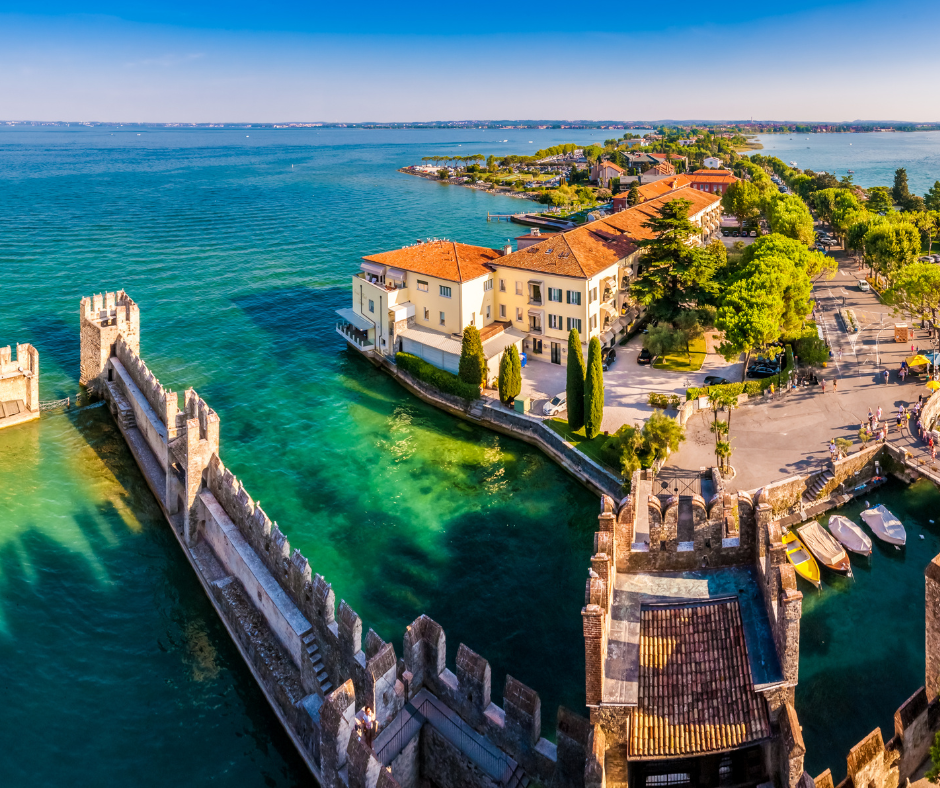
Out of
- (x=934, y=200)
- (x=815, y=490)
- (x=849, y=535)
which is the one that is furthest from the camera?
(x=934, y=200)


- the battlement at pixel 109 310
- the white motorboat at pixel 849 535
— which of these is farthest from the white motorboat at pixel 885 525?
the battlement at pixel 109 310

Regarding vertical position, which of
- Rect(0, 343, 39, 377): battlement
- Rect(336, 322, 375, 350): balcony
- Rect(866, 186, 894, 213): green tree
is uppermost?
Rect(866, 186, 894, 213): green tree

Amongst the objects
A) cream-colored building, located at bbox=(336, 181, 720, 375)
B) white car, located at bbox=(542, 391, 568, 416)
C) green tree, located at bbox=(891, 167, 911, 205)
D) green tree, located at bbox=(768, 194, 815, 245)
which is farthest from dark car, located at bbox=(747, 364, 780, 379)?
green tree, located at bbox=(891, 167, 911, 205)

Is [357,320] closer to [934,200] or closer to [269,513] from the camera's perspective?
[269,513]

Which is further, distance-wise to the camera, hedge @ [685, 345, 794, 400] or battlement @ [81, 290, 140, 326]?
battlement @ [81, 290, 140, 326]

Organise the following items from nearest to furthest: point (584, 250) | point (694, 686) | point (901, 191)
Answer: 1. point (694, 686)
2. point (584, 250)
3. point (901, 191)

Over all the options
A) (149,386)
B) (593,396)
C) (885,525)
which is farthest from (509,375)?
(885,525)

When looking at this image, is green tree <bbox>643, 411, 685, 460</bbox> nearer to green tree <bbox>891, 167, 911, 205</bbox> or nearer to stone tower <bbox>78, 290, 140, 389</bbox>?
stone tower <bbox>78, 290, 140, 389</bbox>
